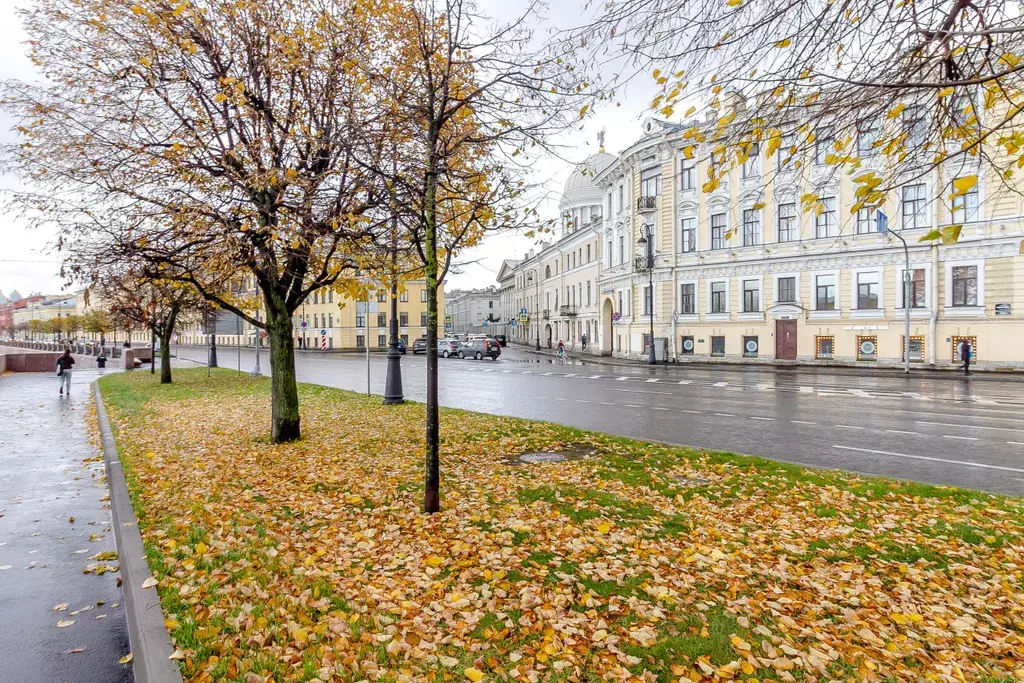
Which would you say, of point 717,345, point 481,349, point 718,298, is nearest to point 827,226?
point 718,298

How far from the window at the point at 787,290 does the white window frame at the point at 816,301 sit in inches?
39.0

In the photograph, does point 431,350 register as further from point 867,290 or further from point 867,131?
point 867,290

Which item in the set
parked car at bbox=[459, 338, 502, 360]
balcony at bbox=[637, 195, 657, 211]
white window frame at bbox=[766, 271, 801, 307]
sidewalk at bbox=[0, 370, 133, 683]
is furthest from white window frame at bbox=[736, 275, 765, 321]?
sidewalk at bbox=[0, 370, 133, 683]

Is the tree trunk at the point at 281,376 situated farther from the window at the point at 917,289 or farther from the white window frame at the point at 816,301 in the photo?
the window at the point at 917,289

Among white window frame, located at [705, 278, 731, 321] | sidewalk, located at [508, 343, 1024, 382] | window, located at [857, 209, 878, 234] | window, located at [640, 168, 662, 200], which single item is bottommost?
sidewalk, located at [508, 343, 1024, 382]

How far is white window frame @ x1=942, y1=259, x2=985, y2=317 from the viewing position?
93.4ft

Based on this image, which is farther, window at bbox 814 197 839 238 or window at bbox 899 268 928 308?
window at bbox 814 197 839 238

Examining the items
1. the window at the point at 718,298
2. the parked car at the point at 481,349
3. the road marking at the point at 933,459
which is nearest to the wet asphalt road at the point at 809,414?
the road marking at the point at 933,459

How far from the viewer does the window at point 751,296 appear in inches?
1410

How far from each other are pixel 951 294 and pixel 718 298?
12128 mm

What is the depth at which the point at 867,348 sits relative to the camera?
31828 mm

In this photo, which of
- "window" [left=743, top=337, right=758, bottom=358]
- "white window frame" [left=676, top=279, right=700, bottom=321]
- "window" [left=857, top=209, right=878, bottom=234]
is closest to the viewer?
"window" [left=857, top=209, right=878, bottom=234]

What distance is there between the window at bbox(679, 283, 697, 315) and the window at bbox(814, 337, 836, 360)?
7.68 metres

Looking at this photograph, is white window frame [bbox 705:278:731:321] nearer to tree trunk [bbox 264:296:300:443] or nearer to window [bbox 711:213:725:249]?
window [bbox 711:213:725:249]
